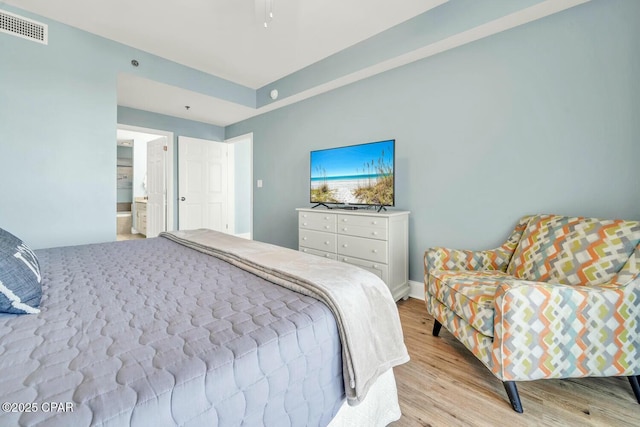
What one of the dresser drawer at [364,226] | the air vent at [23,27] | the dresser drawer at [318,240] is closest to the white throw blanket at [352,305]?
the dresser drawer at [364,226]

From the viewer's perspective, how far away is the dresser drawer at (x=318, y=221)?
2990 millimetres

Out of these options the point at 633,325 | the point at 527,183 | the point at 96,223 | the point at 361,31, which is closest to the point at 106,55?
the point at 96,223

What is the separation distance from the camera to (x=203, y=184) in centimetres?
505

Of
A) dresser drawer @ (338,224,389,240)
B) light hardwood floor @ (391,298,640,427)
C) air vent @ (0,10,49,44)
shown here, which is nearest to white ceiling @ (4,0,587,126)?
air vent @ (0,10,49,44)

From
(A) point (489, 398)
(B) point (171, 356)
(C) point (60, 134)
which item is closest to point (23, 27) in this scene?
(C) point (60, 134)

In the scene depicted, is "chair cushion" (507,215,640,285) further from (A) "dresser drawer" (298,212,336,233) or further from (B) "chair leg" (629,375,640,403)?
(A) "dresser drawer" (298,212,336,233)

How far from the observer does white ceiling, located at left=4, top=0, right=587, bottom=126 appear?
2379mm

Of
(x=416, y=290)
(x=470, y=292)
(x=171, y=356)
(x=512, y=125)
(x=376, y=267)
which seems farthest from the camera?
(x=416, y=290)

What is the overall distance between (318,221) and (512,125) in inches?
76.2

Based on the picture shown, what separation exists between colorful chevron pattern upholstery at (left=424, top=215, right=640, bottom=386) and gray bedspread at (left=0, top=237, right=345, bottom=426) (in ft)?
2.97

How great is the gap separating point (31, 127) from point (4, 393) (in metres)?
3.00

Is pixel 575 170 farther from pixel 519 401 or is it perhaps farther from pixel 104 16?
pixel 104 16

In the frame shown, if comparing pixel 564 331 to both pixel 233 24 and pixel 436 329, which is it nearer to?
pixel 436 329

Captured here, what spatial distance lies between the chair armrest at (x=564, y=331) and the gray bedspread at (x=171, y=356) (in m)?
Answer: 0.90
